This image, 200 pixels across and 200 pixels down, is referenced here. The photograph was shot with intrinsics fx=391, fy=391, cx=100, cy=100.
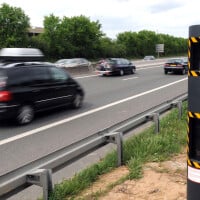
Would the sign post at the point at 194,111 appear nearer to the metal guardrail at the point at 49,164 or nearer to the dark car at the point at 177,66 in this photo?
the metal guardrail at the point at 49,164

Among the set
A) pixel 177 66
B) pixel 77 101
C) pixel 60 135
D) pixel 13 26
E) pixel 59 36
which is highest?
pixel 13 26

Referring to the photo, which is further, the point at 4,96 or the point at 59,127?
the point at 59,127

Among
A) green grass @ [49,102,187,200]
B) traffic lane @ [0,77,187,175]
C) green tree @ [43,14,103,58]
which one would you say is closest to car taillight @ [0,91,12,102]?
traffic lane @ [0,77,187,175]

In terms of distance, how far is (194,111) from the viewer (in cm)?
347

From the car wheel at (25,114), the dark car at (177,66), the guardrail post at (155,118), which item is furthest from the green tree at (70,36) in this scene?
the guardrail post at (155,118)

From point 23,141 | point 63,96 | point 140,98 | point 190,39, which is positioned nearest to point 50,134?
point 23,141

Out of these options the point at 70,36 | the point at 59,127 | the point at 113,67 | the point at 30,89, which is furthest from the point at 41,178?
the point at 70,36

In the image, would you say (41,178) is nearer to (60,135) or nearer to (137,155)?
(137,155)

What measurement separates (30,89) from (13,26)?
51.0m

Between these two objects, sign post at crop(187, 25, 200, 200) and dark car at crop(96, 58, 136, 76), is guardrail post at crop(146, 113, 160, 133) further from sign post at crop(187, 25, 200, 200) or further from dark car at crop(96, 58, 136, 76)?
dark car at crop(96, 58, 136, 76)

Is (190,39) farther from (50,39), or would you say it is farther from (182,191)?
(50,39)

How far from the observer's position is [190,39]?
3467 millimetres

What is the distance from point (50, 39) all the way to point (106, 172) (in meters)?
61.2

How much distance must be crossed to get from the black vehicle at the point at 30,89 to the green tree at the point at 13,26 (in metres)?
47.0
